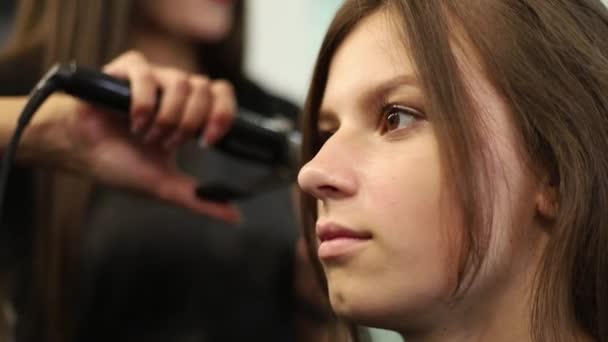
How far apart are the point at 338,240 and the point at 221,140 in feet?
1.08

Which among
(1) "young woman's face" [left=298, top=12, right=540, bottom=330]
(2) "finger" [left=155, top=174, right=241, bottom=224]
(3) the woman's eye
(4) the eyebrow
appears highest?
(4) the eyebrow

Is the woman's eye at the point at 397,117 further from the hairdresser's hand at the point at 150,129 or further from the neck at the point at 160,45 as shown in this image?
the neck at the point at 160,45

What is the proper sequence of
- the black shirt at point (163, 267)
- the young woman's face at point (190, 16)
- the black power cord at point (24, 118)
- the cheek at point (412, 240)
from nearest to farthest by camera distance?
the cheek at point (412, 240) → the black power cord at point (24, 118) → the black shirt at point (163, 267) → the young woman's face at point (190, 16)

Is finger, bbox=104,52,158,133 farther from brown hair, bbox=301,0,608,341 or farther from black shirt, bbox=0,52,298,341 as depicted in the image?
brown hair, bbox=301,0,608,341

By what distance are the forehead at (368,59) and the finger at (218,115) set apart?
8.9 inches

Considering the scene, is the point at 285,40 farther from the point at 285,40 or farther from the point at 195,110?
the point at 195,110

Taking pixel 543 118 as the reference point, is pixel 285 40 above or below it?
below

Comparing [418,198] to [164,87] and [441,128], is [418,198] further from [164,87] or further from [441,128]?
[164,87]

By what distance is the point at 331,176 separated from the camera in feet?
1.76

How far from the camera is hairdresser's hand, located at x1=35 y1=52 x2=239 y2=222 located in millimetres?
800

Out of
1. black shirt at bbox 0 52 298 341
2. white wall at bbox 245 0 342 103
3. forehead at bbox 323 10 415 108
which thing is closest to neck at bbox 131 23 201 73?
black shirt at bbox 0 52 298 341

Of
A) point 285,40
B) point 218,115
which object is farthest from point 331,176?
point 285,40

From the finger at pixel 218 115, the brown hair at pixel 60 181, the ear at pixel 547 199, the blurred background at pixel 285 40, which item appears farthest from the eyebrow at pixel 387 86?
the blurred background at pixel 285 40

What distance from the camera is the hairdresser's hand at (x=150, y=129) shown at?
80 centimetres
